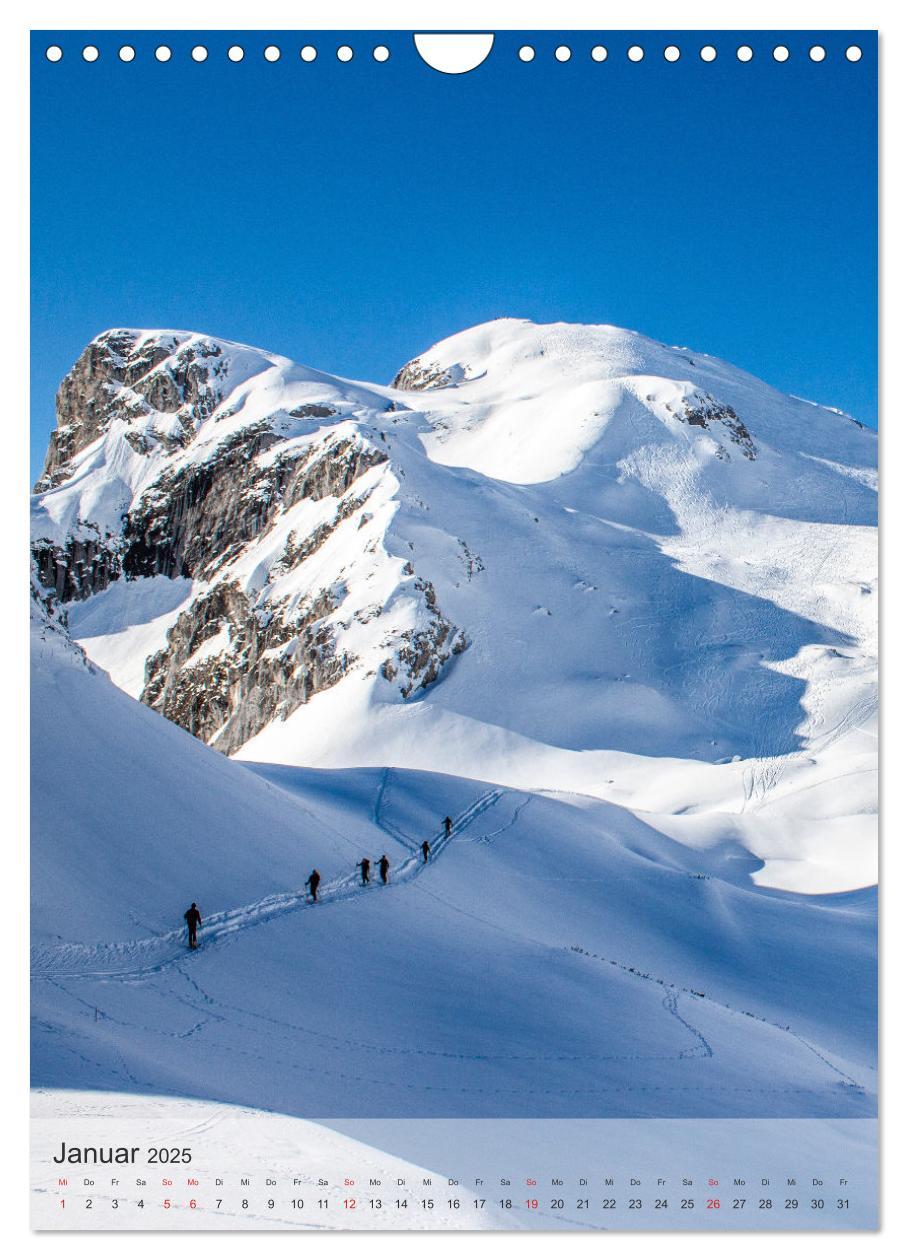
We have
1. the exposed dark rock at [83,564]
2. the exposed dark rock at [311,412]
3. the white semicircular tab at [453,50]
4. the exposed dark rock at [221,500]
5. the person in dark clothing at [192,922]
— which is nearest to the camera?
the white semicircular tab at [453,50]

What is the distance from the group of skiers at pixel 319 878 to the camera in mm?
16797

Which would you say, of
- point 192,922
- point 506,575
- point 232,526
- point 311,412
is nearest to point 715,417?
point 311,412

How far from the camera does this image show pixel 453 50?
1033 cm

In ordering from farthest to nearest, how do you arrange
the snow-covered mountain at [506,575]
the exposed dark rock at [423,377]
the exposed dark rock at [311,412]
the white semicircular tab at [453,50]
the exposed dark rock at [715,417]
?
the exposed dark rock at [423,377] < the exposed dark rock at [715,417] < the exposed dark rock at [311,412] < the snow-covered mountain at [506,575] < the white semicircular tab at [453,50]

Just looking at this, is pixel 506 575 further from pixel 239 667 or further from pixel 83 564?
pixel 83 564

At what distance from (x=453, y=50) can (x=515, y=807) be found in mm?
28163

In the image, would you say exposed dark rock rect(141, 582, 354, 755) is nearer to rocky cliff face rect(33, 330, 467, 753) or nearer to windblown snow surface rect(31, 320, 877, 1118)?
rocky cliff face rect(33, 330, 467, 753)

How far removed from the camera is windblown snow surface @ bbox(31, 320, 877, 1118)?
46.5ft

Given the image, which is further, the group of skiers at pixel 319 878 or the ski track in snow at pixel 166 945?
the group of skiers at pixel 319 878

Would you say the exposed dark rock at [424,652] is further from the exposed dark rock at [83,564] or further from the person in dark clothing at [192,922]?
the person in dark clothing at [192,922]

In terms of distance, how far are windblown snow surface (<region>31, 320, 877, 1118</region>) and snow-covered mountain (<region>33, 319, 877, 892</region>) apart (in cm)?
35

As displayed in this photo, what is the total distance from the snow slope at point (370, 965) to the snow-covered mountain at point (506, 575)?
12.3 meters

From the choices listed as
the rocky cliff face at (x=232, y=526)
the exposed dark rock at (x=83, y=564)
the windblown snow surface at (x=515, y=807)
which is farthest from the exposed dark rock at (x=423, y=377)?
the exposed dark rock at (x=83, y=564)
